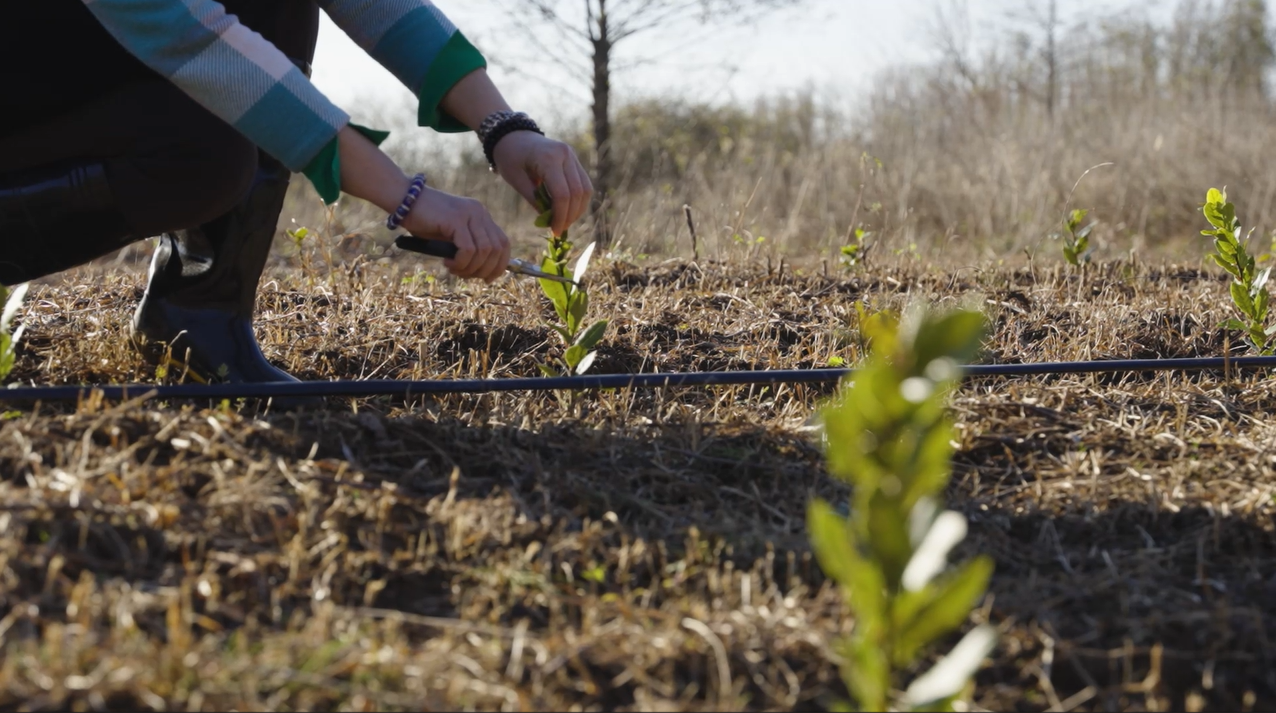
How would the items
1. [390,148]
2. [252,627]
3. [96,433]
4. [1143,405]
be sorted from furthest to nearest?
[390,148] → [1143,405] → [96,433] → [252,627]

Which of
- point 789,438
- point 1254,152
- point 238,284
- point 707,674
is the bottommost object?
point 707,674

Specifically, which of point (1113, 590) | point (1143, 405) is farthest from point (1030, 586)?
point (1143, 405)

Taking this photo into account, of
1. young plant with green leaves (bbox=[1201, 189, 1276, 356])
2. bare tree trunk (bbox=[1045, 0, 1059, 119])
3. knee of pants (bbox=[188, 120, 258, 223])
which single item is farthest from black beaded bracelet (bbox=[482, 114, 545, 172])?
bare tree trunk (bbox=[1045, 0, 1059, 119])

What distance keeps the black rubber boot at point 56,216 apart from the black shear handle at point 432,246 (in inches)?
25.5

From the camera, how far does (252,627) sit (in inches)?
49.9

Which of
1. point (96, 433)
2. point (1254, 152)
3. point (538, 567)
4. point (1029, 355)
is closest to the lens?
point (538, 567)

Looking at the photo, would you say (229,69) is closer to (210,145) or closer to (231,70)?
(231,70)

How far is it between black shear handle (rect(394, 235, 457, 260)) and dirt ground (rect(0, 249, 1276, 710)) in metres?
0.32

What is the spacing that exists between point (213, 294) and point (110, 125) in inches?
15.3

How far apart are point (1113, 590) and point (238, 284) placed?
1721 mm

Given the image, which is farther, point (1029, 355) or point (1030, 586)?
point (1029, 355)

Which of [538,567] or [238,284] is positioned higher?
[238,284]

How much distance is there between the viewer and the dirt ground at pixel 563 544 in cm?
122

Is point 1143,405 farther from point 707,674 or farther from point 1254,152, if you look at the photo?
point 1254,152
